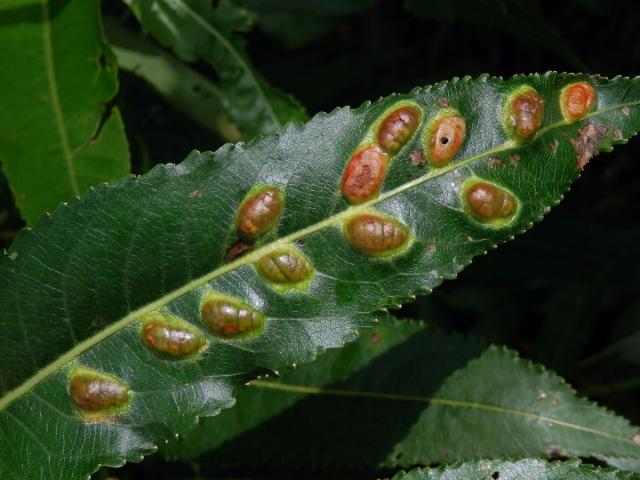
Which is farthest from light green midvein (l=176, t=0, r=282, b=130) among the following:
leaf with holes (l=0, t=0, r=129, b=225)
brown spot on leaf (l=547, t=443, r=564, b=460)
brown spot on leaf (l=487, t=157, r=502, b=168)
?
brown spot on leaf (l=547, t=443, r=564, b=460)

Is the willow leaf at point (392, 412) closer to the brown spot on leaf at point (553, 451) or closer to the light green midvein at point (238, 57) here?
the brown spot on leaf at point (553, 451)

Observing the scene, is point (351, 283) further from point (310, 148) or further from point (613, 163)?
point (613, 163)

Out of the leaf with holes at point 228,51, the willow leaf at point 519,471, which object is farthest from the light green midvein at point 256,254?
the leaf with holes at point 228,51

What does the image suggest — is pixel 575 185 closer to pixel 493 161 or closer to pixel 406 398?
pixel 406 398

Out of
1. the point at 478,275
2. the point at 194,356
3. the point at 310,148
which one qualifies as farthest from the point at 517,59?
the point at 194,356

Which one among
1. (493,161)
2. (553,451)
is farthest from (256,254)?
(553,451)

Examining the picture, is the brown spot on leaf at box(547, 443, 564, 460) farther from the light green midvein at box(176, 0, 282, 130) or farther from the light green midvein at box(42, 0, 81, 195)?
the light green midvein at box(42, 0, 81, 195)
